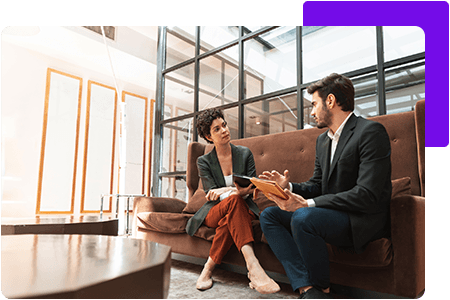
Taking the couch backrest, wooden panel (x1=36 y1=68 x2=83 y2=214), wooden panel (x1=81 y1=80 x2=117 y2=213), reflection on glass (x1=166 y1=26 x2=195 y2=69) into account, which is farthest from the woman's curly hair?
wooden panel (x1=81 y1=80 x2=117 y2=213)

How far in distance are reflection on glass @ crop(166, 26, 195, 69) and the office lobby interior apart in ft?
0.07

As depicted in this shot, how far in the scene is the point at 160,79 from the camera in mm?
4000

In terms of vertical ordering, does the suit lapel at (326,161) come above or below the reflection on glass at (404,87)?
below

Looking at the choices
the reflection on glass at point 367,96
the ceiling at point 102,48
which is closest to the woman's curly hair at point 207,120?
the reflection on glass at point 367,96

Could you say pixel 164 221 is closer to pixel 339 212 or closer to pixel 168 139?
pixel 339 212

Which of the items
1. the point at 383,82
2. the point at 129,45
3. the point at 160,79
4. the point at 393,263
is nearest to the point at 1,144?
the point at 393,263

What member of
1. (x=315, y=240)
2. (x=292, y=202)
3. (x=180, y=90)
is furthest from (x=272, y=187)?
(x=180, y=90)

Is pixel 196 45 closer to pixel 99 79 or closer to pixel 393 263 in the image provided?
pixel 99 79

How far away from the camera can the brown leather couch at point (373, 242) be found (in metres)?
1.17

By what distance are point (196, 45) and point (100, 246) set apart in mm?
3097

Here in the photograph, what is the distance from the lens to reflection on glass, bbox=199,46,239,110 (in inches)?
126

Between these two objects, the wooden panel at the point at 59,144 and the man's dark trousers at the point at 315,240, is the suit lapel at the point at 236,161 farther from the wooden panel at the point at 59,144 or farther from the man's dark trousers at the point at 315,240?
the wooden panel at the point at 59,144

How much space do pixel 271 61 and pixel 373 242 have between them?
205 cm

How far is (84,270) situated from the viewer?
0.67 meters
